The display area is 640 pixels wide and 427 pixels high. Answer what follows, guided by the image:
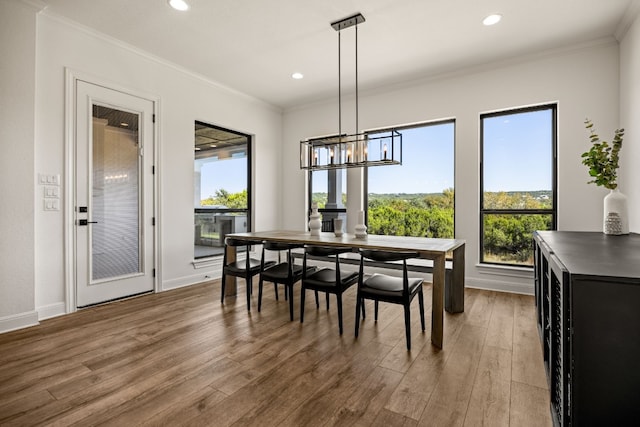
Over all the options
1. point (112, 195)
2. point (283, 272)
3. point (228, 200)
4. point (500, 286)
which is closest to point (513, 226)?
point (500, 286)

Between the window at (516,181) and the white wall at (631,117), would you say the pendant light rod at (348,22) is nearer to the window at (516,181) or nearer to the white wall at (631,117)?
the window at (516,181)

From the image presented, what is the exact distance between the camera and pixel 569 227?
370cm

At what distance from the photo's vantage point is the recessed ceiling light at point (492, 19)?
309cm

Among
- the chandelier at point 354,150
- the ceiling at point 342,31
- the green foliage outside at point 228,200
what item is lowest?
the green foliage outside at point 228,200

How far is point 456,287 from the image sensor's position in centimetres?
329

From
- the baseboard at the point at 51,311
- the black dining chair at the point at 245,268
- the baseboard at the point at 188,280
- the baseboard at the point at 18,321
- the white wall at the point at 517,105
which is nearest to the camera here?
the baseboard at the point at 18,321

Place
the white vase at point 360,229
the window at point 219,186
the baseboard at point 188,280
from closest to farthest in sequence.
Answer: the white vase at point 360,229
the baseboard at point 188,280
the window at point 219,186

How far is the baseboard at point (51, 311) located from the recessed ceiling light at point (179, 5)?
Result: 310 cm

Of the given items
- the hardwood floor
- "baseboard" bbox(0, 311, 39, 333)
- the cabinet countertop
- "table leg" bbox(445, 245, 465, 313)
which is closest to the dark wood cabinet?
the cabinet countertop

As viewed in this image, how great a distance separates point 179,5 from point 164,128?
5.38 ft

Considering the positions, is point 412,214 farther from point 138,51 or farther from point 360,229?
point 138,51

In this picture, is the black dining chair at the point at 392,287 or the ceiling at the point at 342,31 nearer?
the black dining chair at the point at 392,287

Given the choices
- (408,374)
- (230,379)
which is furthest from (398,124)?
(230,379)

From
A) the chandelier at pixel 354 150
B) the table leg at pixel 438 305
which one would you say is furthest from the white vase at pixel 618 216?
the chandelier at pixel 354 150
